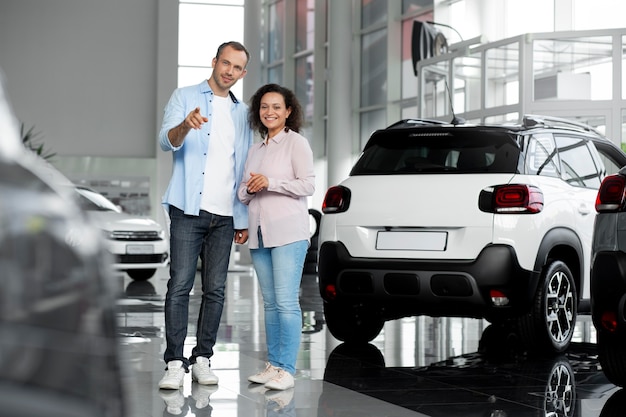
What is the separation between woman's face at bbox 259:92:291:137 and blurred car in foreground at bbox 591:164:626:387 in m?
1.71

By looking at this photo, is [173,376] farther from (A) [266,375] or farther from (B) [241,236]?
(B) [241,236]

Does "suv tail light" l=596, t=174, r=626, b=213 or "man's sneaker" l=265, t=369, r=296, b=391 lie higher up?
"suv tail light" l=596, t=174, r=626, b=213

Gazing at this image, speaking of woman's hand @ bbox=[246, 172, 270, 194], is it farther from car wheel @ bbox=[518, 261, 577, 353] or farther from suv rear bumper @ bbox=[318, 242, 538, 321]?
car wheel @ bbox=[518, 261, 577, 353]

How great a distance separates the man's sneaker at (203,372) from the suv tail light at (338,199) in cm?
172

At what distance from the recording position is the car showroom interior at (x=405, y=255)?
3.05 feet

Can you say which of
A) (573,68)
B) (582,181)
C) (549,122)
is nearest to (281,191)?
(582,181)

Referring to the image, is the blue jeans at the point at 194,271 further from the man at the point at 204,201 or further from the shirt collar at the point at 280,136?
the shirt collar at the point at 280,136

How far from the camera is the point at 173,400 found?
4.95 metres

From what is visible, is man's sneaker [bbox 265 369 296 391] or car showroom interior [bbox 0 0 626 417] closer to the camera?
car showroom interior [bbox 0 0 626 417]

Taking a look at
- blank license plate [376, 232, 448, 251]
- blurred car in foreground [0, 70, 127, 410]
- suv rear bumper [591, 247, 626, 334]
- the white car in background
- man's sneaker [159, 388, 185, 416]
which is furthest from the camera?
the white car in background

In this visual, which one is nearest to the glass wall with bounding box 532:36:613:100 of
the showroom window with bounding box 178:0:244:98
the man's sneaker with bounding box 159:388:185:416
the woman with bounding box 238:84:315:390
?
the woman with bounding box 238:84:315:390

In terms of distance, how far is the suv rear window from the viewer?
21.7 ft

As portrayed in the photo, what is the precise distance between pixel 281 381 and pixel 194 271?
2.38 feet

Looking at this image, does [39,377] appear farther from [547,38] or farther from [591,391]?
[547,38]
